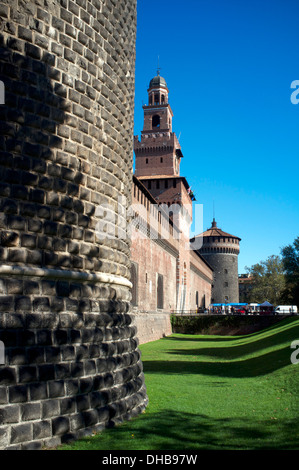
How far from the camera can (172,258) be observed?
31.6 metres

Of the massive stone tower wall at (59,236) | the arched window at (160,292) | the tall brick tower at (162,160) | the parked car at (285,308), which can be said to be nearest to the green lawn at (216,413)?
the massive stone tower wall at (59,236)

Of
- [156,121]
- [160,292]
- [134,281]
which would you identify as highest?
[156,121]

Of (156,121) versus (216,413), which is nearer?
(216,413)

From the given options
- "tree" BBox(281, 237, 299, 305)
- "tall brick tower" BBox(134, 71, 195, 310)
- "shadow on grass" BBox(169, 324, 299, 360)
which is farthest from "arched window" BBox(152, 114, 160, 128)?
"shadow on grass" BBox(169, 324, 299, 360)

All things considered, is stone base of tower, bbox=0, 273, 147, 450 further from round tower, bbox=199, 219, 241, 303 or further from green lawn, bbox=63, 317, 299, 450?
round tower, bbox=199, 219, 241, 303

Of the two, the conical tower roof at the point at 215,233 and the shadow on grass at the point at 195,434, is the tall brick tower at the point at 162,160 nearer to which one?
the conical tower roof at the point at 215,233

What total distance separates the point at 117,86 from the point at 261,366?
288 inches

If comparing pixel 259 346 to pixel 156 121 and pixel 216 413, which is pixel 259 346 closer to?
pixel 216 413

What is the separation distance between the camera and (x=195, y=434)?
471cm

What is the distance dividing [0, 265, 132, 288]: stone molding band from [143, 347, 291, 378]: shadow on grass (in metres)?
5.17

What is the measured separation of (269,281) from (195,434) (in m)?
63.3

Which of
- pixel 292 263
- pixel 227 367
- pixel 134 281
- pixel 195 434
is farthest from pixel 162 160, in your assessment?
pixel 195 434
